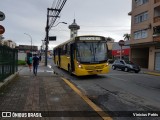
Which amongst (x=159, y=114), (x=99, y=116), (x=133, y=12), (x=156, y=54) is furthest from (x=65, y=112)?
(x=133, y=12)

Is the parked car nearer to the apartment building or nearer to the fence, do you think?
the apartment building

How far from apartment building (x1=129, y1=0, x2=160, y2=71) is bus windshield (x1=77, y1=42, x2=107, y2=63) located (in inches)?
840

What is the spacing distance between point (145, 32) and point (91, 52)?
87.8 feet

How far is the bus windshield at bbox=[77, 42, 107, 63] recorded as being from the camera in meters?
20.0

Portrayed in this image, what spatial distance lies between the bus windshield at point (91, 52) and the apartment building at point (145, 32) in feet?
70.0

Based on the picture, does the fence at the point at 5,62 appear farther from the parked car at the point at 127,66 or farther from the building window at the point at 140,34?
the building window at the point at 140,34

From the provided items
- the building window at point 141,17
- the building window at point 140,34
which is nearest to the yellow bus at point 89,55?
the building window at point 140,34

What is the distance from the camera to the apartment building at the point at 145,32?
4191cm

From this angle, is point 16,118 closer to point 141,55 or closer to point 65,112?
point 65,112

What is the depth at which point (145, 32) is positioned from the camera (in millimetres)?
44969

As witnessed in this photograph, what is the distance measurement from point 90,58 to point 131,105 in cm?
1033

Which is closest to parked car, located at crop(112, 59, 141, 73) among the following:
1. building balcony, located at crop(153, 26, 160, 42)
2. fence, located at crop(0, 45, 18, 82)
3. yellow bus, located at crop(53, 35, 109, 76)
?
building balcony, located at crop(153, 26, 160, 42)

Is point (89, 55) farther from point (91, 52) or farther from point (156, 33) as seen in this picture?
point (156, 33)

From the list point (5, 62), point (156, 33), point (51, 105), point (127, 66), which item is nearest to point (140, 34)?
point (156, 33)
